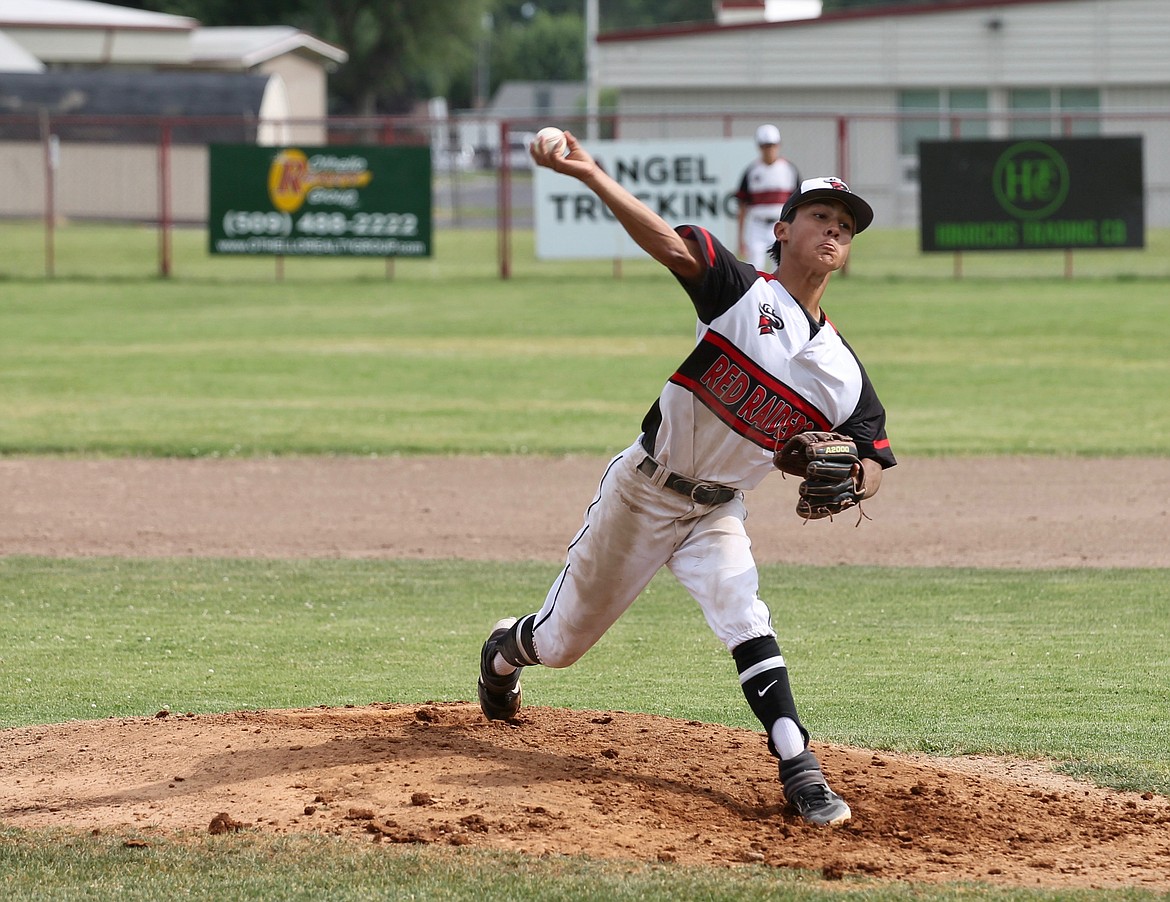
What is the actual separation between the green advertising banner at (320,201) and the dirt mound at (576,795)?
19796 mm

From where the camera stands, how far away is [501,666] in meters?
5.54

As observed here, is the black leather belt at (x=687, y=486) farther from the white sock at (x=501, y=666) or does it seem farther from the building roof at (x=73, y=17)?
the building roof at (x=73, y=17)

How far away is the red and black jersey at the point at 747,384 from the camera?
15.7 ft

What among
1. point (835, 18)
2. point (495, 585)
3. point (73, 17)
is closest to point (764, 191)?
point (495, 585)

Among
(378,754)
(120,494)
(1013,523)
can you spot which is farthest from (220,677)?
(1013,523)

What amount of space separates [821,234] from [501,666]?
6.10 ft

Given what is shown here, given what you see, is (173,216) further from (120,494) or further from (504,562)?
(504,562)

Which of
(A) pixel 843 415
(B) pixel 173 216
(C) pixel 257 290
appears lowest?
(A) pixel 843 415

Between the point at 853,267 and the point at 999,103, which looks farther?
the point at 999,103

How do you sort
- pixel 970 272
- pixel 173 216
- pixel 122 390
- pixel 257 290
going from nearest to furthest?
pixel 122 390
pixel 257 290
pixel 970 272
pixel 173 216

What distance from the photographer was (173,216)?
41062mm

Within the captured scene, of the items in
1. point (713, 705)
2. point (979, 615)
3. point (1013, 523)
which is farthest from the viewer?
point (1013, 523)

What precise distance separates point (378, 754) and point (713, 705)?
1781 mm

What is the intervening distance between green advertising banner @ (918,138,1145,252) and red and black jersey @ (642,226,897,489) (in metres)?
20.4
